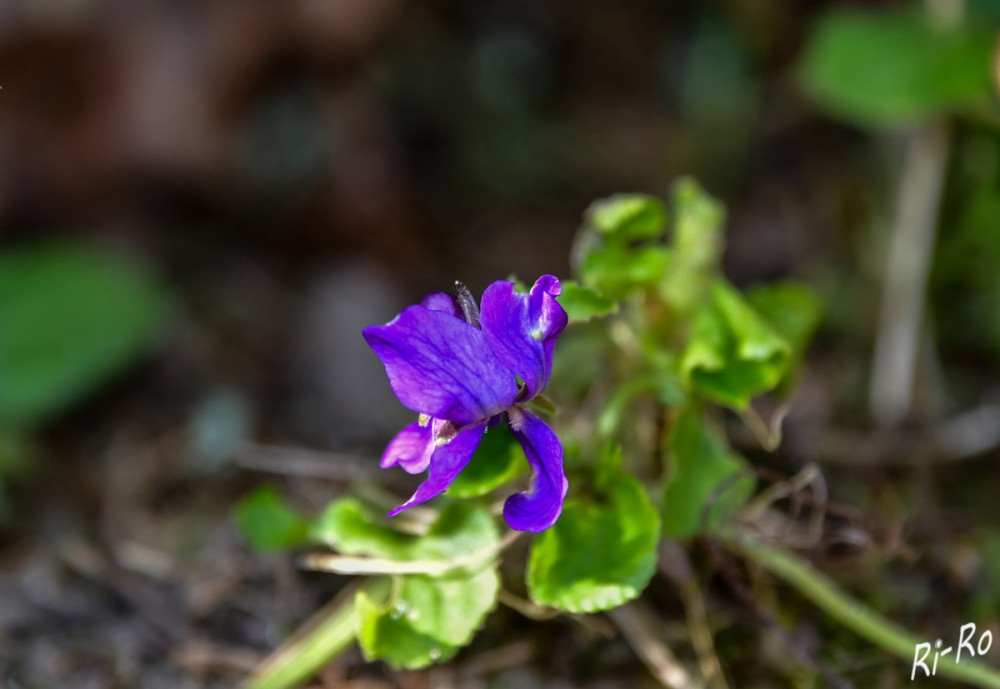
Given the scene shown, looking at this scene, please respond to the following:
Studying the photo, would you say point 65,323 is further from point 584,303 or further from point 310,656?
point 584,303

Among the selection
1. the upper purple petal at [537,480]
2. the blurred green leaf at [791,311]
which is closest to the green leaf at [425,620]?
the upper purple petal at [537,480]

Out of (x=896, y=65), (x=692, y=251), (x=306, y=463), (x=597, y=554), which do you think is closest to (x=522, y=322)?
(x=597, y=554)

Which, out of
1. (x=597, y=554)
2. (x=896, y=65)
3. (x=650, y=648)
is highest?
(x=896, y=65)

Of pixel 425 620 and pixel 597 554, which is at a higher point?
pixel 597 554

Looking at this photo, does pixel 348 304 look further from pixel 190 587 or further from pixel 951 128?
pixel 951 128

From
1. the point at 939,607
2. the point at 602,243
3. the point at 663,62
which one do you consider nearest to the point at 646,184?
the point at 663,62
